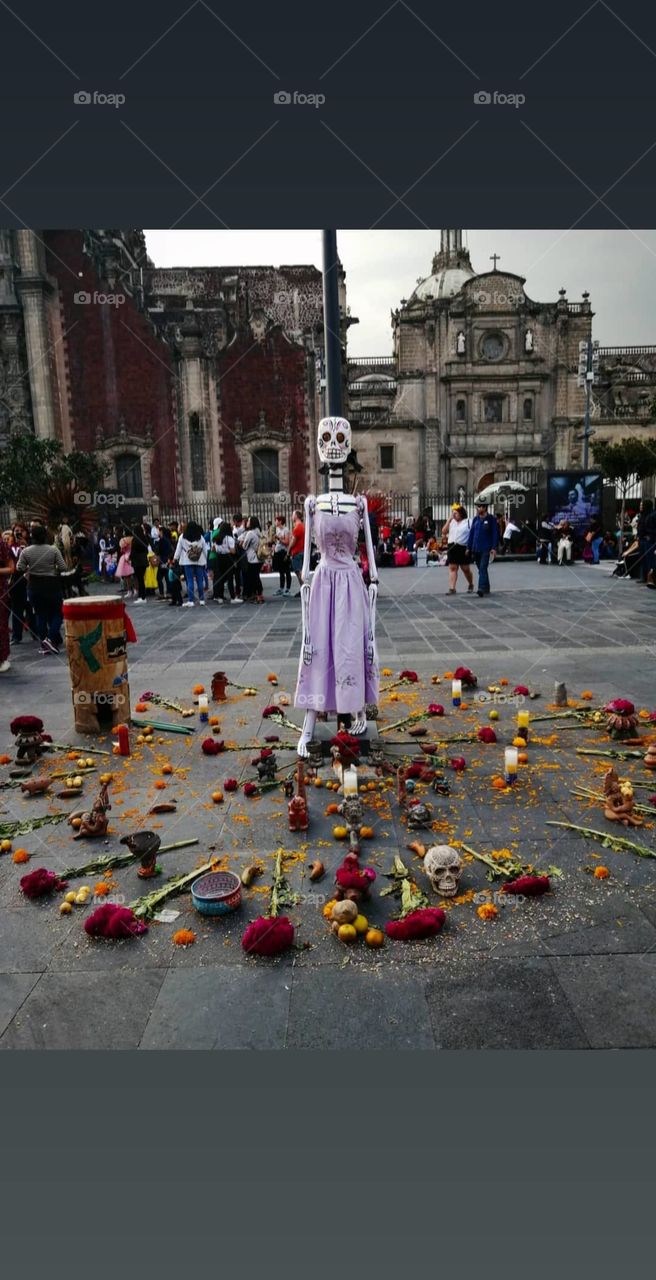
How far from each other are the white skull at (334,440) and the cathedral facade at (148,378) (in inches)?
999

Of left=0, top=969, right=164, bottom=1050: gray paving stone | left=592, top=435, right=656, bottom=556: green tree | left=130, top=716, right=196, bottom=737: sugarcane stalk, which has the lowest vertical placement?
left=0, top=969, right=164, bottom=1050: gray paving stone

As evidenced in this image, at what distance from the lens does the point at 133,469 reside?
98.3 feet

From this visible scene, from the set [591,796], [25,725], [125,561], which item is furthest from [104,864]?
[125,561]

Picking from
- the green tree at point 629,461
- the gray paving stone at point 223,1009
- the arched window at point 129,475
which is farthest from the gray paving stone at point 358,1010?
the green tree at point 629,461

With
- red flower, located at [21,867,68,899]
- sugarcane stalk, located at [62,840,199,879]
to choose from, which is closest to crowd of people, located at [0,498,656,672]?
sugarcane stalk, located at [62,840,199,879]

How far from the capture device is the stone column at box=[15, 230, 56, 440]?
27.5 m

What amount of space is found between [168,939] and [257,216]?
160 inches

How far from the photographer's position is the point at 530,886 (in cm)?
317

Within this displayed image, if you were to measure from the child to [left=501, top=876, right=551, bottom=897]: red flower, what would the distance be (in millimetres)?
11202

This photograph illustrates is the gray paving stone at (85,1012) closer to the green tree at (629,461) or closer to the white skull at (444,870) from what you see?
the white skull at (444,870)

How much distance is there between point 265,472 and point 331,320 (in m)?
26.3

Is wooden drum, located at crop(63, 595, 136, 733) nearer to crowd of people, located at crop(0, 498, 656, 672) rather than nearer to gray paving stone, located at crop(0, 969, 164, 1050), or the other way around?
crowd of people, located at crop(0, 498, 656, 672)

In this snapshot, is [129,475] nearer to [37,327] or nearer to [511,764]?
[37,327]

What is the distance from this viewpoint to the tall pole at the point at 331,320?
547 cm
